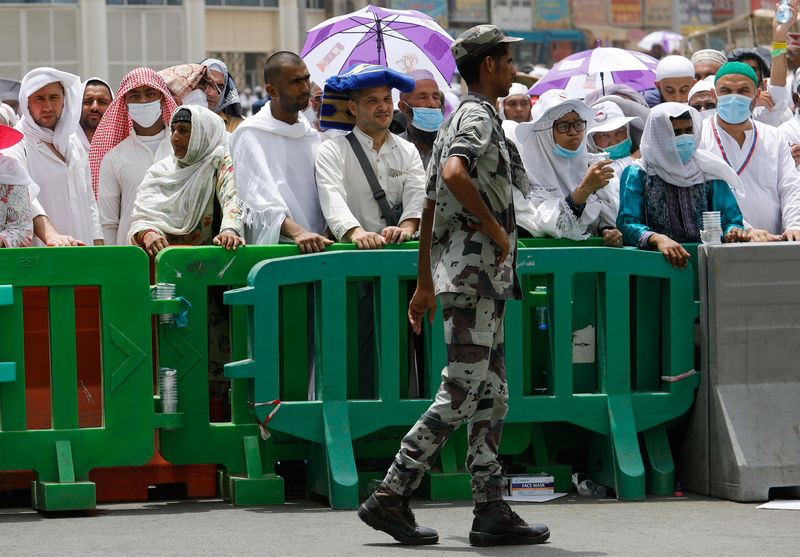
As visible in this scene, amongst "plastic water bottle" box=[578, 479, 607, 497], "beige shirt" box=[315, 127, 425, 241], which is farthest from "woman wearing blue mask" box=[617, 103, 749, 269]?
"plastic water bottle" box=[578, 479, 607, 497]

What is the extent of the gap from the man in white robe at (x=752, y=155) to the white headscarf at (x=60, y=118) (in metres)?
3.80

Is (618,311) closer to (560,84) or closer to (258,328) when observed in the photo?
(258,328)

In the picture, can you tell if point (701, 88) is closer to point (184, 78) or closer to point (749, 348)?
point (749, 348)

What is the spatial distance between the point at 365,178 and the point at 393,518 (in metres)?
2.28

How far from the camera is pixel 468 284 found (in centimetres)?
578

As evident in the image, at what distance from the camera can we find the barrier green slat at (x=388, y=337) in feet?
22.8

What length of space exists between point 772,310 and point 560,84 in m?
5.48

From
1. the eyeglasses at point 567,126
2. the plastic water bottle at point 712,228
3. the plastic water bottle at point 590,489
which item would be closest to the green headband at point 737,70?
the eyeglasses at point 567,126

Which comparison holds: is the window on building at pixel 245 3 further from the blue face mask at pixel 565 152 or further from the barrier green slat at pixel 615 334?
the barrier green slat at pixel 615 334

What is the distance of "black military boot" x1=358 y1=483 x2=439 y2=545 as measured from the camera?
5832 millimetres

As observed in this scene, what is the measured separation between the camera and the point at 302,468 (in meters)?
7.69

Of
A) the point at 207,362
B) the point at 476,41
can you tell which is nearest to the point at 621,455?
the point at 207,362

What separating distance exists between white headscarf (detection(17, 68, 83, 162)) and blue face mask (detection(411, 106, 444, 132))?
81.9 inches

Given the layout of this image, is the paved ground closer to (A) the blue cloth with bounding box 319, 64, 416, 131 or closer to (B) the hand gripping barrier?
(B) the hand gripping barrier
